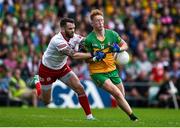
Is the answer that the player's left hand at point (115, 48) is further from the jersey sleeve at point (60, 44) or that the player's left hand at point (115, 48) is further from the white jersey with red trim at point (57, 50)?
the jersey sleeve at point (60, 44)

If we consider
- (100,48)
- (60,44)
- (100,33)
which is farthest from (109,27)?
(100,48)

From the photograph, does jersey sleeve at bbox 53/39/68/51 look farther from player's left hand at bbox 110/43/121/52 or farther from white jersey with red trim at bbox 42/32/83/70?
player's left hand at bbox 110/43/121/52

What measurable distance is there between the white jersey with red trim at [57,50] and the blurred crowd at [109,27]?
26.4 ft

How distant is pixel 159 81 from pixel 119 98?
Result: 11867mm

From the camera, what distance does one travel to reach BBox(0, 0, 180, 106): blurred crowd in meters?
27.6

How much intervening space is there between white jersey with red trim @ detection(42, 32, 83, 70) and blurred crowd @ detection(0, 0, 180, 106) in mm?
8039

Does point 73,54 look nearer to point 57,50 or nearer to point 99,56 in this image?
point 99,56

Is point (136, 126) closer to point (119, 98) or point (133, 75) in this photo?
point (119, 98)

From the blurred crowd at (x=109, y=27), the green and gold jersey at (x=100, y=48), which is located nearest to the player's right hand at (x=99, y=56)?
the green and gold jersey at (x=100, y=48)

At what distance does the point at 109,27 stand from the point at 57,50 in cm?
1268

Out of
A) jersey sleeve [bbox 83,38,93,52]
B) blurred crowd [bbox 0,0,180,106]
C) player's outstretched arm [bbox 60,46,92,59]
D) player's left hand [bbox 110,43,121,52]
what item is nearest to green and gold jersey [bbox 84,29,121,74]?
jersey sleeve [bbox 83,38,93,52]

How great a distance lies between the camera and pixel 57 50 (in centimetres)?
1817

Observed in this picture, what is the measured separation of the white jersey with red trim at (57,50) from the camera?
1769 cm

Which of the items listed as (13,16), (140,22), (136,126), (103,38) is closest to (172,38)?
(140,22)
